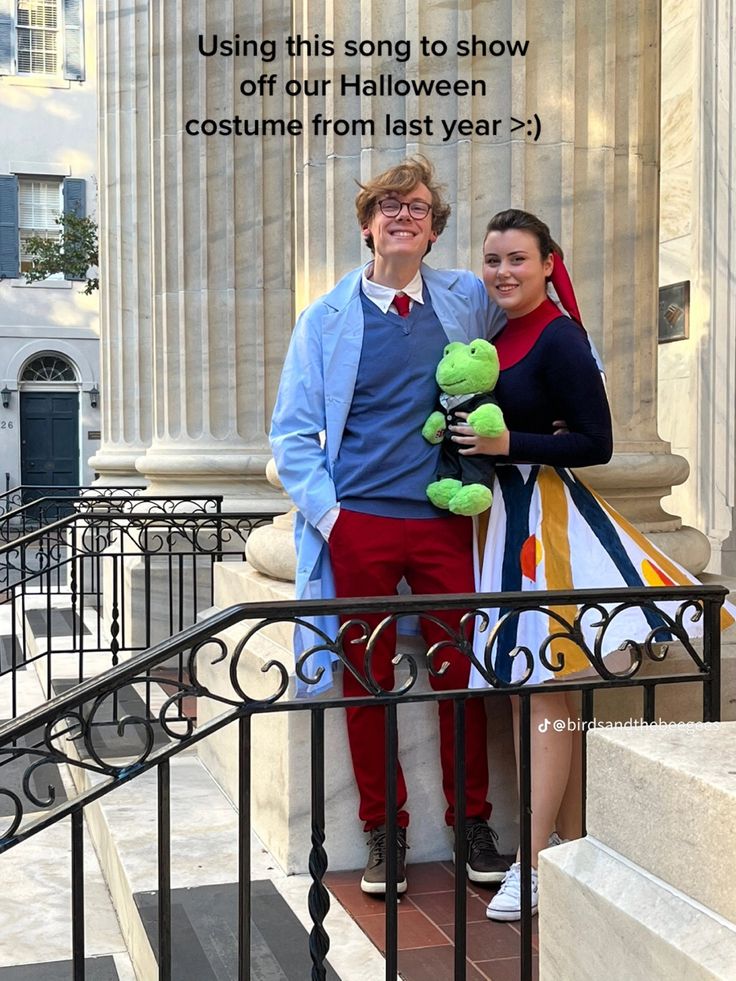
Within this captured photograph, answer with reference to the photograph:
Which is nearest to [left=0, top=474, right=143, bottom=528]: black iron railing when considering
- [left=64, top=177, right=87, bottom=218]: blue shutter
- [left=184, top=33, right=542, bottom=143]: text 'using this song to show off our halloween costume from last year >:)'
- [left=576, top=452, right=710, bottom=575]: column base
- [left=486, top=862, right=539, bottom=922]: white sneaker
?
[left=64, top=177, right=87, bottom=218]: blue shutter

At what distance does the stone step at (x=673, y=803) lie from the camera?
202 centimetres

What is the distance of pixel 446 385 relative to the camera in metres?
3.71

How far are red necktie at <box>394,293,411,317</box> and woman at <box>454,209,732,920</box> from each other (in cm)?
28

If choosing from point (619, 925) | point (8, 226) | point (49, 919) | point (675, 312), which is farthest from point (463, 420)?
point (8, 226)

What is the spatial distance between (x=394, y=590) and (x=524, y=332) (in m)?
0.88

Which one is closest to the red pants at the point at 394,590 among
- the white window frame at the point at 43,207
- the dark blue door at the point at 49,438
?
the dark blue door at the point at 49,438

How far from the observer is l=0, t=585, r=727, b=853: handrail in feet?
9.05

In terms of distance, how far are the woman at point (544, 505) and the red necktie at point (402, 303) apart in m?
0.28

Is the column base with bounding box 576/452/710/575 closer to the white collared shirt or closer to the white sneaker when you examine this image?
the white collared shirt

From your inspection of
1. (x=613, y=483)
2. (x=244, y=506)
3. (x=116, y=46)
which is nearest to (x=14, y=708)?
(x=244, y=506)

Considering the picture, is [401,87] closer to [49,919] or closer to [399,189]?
[399,189]

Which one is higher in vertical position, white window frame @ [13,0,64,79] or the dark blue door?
white window frame @ [13,0,64,79]

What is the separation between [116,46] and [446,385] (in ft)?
28.5

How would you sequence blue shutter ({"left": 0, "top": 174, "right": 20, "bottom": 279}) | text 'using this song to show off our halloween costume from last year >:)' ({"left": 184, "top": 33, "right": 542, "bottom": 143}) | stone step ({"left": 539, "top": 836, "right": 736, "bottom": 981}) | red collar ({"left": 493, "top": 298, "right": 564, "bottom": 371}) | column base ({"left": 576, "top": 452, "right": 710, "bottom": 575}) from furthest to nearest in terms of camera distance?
blue shutter ({"left": 0, "top": 174, "right": 20, "bottom": 279}) < column base ({"left": 576, "top": 452, "right": 710, "bottom": 575}) < text 'using this song to show off our halloween costume from last year >:)' ({"left": 184, "top": 33, "right": 542, "bottom": 143}) < red collar ({"left": 493, "top": 298, "right": 564, "bottom": 371}) < stone step ({"left": 539, "top": 836, "right": 736, "bottom": 981})
